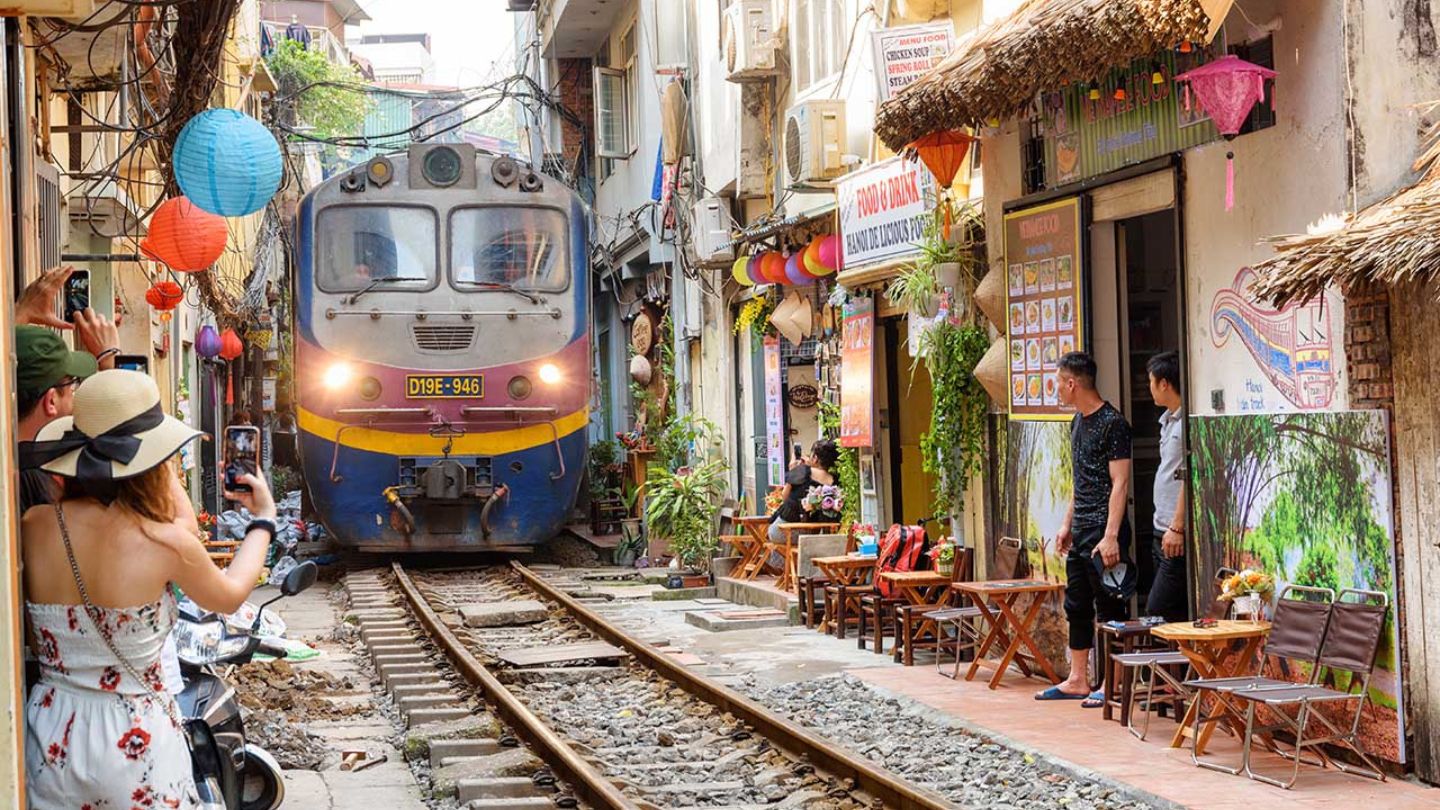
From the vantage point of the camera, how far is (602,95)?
2642cm

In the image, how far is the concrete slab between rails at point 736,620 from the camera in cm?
1384

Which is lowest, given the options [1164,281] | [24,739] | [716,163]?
[24,739]

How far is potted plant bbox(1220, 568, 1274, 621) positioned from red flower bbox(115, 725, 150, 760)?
212 inches

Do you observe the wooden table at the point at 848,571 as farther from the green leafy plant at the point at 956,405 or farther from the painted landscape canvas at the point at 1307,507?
the painted landscape canvas at the point at 1307,507

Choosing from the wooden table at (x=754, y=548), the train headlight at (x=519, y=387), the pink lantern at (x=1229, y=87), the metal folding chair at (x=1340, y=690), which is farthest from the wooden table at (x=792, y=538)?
the pink lantern at (x=1229, y=87)

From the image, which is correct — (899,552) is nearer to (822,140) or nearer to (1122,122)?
(822,140)

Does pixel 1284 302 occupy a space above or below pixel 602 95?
below

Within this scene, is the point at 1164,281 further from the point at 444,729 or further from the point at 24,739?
the point at 24,739

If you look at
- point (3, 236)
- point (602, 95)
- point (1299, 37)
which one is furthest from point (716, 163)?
point (3, 236)

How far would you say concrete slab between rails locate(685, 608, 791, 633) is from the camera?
45.4 ft

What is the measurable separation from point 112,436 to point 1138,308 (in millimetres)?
8601

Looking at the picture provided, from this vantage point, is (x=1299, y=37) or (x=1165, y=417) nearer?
(x=1299, y=37)

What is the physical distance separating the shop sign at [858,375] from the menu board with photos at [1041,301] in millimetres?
2889

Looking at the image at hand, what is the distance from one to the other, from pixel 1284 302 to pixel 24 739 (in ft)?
16.5
